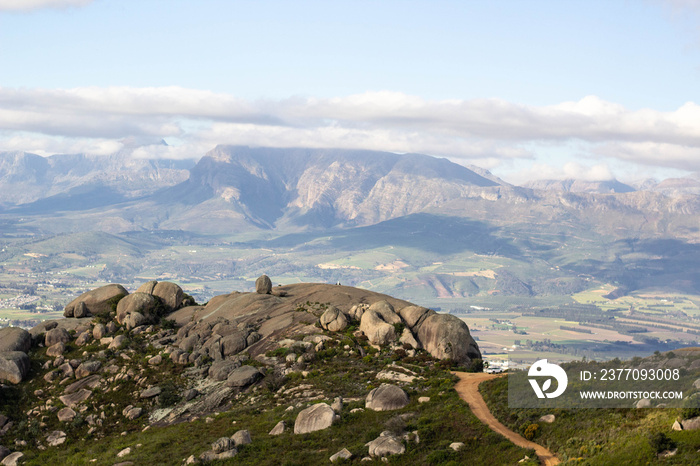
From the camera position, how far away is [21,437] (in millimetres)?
71938

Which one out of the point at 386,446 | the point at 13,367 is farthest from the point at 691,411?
the point at 13,367

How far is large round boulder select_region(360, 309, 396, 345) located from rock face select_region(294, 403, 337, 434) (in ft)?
83.5

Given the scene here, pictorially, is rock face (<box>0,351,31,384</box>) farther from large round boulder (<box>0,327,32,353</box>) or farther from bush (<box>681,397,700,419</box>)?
bush (<box>681,397,700,419</box>)

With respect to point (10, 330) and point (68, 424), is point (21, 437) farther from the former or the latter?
point (10, 330)

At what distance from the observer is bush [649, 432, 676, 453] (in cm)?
4194

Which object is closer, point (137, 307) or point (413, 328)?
point (413, 328)

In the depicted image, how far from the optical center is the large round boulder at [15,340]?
9275 centimetres

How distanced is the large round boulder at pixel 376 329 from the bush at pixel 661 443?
4645 centimetres

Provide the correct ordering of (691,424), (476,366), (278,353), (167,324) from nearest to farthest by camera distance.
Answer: (691,424) → (278,353) → (476,366) → (167,324)

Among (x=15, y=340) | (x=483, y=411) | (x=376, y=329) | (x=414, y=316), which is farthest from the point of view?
(x=15, y=340)

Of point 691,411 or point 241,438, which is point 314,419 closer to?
point 241,438

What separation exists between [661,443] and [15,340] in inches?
3679

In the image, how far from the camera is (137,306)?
104 meters

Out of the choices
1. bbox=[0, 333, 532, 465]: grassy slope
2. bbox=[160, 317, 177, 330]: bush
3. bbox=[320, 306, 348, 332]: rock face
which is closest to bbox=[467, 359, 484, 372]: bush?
bbox=[0, 333, 532, 465]: grassy slope
